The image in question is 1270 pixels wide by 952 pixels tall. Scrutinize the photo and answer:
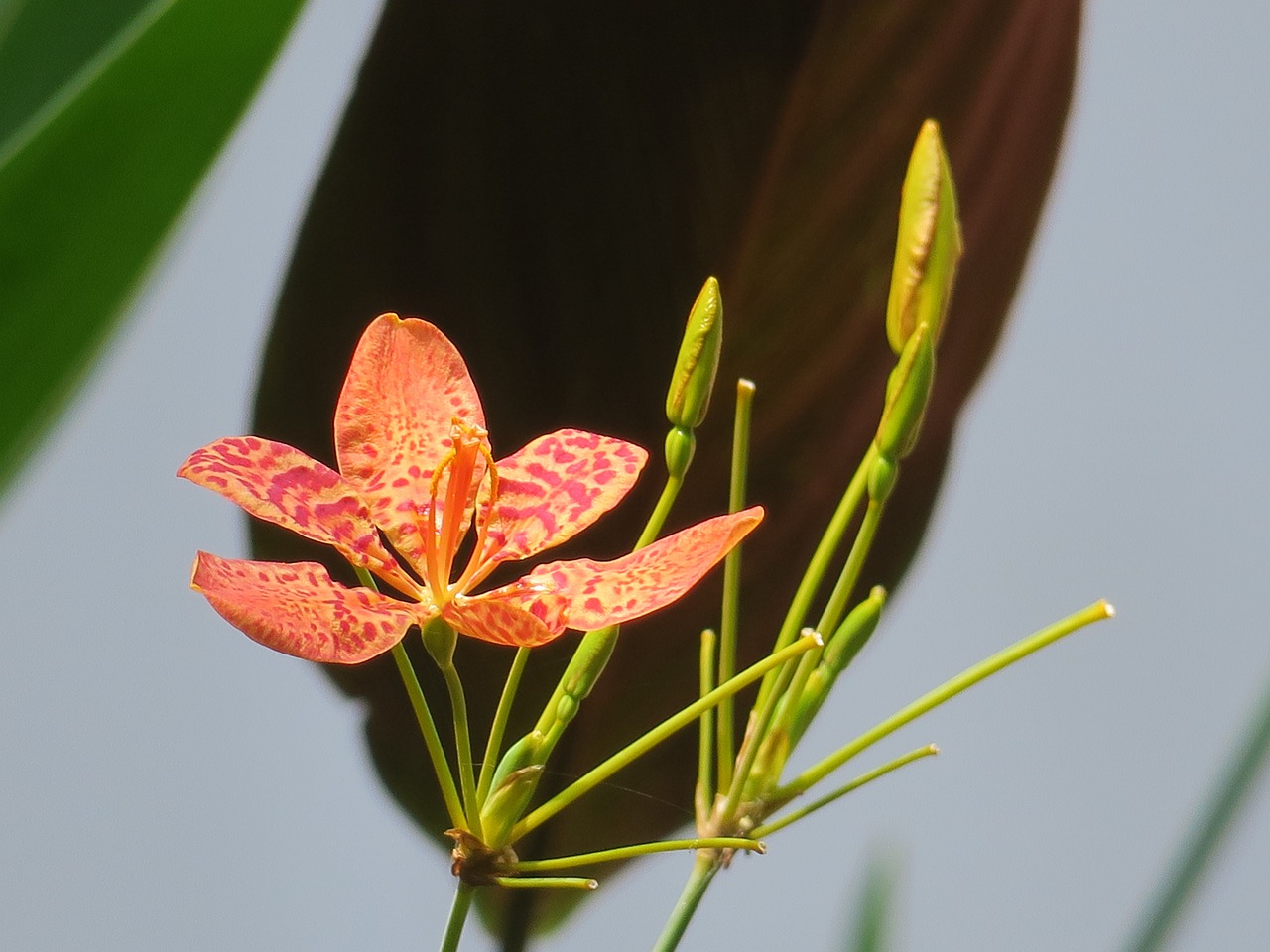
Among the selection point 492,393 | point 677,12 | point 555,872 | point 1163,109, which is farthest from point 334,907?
point 1163,109

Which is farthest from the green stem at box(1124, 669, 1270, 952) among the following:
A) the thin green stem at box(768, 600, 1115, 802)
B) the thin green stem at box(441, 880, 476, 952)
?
the thin green stem at box(441, 880, 476, 952)

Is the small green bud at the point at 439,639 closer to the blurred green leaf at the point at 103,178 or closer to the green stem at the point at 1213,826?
the blurred green leaf at the point at 103,178

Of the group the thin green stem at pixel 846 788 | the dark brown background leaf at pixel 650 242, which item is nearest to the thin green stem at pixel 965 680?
the thin green stem at pixel 846 788

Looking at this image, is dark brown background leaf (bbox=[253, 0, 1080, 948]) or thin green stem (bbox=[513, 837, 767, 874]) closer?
thin green stem (bbox=[513, 837, 767, 874])

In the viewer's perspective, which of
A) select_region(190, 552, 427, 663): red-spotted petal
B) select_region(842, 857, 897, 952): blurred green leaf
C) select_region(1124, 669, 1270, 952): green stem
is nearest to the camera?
select_region(190, 552, 427, 663): red-spotted petal

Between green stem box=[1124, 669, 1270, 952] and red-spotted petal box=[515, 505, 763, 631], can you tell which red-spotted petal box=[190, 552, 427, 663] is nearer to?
red-spotted petal box=[515, 505, 763, 631]

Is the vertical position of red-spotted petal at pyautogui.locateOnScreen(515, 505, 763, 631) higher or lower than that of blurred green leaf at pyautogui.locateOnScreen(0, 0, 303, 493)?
lower

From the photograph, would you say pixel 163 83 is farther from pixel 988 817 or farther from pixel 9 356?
pixel 988 817
